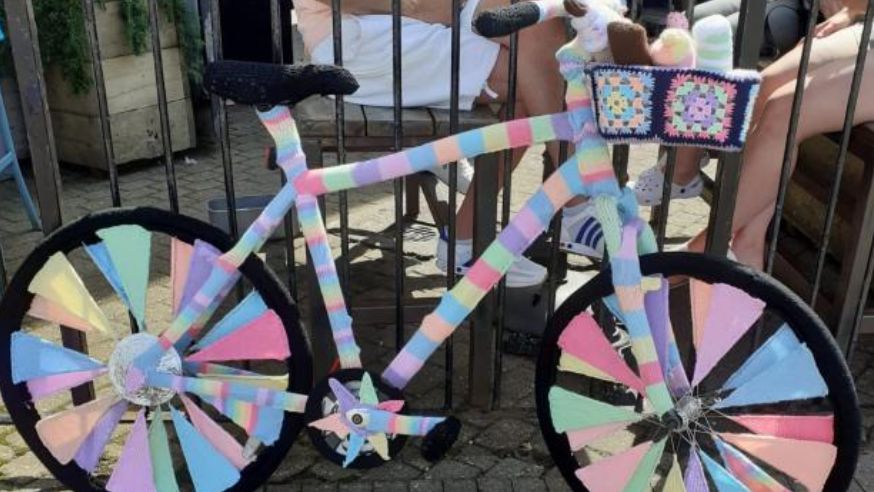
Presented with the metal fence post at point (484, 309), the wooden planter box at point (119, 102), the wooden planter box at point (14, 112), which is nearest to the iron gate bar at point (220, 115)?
the metal fence post at point (484, 309)

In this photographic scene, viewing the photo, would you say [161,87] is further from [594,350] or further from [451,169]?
[594,350]

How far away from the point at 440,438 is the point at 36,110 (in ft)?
4.76

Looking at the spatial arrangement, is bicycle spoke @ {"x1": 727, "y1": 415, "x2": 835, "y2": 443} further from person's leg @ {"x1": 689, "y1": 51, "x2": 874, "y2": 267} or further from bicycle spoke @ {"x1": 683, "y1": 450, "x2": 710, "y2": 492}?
person's leg @ {"x1": 689, "y1": 51, "x2": 874, "y2": 267}

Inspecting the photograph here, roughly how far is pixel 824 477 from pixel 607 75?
3.85ft

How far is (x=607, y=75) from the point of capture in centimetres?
197

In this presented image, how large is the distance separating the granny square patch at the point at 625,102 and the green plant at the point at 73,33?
384cm

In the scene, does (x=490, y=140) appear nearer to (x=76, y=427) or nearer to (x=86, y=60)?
(x=76, y=427)

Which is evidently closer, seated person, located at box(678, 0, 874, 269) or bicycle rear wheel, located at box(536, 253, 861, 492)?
bicycle rear wheel, located at box(536, 253, 861, 492)

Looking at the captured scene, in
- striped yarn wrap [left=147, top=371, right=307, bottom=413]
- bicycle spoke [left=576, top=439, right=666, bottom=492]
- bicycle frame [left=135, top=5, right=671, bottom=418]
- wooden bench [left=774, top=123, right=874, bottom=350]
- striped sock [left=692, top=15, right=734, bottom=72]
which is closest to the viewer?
striped sock [left=692, top=15, right=734, bottom=72]

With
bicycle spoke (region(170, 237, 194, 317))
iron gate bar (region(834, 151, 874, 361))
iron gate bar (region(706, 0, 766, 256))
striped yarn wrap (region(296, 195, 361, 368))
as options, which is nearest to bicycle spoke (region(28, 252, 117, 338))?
bicycle spoke (region(170, 237, 194, 317))

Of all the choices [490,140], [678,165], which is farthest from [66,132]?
[490,140]

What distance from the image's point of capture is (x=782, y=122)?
2.99 meters

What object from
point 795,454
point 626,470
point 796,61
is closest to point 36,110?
point 626,470

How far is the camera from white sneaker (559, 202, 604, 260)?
3164 millimetres
